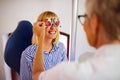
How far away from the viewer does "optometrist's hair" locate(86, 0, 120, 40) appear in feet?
1.75

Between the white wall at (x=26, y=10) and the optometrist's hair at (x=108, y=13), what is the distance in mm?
1323

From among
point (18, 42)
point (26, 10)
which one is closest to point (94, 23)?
point (18, 42)

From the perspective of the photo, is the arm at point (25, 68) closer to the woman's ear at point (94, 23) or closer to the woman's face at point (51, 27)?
the woman's face at point (51, 27)

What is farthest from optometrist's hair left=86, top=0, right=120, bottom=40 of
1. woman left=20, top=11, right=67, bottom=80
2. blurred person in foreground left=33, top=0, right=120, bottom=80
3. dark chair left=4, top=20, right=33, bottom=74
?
dark chair left=4, top=20, right=33, bottom=74

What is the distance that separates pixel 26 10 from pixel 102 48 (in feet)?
4.79

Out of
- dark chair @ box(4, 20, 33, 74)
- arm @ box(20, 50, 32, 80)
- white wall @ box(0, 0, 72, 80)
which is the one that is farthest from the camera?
white wall @ box(0, 0, 72, 80)

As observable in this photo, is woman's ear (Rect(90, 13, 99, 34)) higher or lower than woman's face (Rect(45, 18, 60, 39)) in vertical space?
higher

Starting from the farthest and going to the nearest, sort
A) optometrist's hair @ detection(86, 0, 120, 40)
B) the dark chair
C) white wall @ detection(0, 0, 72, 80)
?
white wall @ detection(0, 0, 72, 80), the dark chair, optometrist's hair @ detection(86, 0, 120, 40)

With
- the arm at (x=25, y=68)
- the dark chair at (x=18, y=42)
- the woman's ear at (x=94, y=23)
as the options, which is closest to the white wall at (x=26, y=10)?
the dark chair at (x=18, y=42)

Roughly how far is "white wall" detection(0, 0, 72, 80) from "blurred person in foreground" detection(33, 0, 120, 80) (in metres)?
1.32

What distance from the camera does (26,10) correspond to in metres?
1.93

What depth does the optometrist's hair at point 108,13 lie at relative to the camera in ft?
1.75

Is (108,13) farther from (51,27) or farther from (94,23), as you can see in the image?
(51,27)

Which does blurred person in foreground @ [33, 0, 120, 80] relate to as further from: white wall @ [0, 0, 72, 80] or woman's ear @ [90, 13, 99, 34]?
white wall @ [0, 0, 72, 80]
